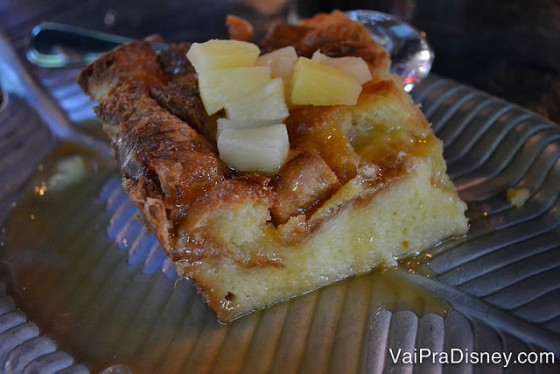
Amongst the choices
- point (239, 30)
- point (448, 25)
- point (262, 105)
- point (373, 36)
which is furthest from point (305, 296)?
point (448, 25)

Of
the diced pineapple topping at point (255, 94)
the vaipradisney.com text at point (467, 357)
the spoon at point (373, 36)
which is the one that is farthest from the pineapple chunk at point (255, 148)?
the spoon at point (373, 36)

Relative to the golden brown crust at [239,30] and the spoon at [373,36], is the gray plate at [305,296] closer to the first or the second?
the spoon at [373,36]

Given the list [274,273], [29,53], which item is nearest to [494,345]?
[274,273]

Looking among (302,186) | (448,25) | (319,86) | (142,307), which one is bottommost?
(448,25)

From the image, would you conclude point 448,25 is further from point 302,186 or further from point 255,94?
point 302,186

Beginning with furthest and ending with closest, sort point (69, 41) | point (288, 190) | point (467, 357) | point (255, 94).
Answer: point (69, 41)
point (255, 94)
point (288, 190)
point (467, 357)

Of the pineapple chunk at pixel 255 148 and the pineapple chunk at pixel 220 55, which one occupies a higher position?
the pineapple chunk at pixel 220 55
